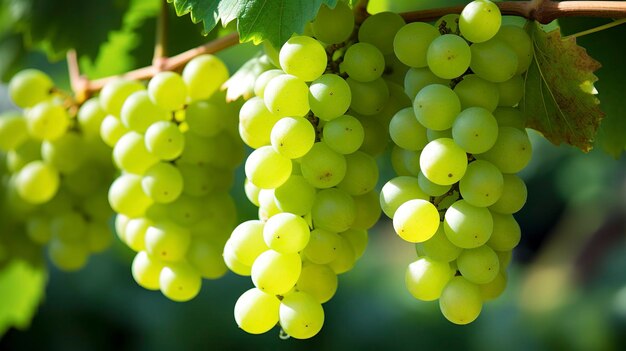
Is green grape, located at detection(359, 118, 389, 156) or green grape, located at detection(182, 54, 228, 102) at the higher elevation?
green grape, located at detection(359, 118, 389, 156)

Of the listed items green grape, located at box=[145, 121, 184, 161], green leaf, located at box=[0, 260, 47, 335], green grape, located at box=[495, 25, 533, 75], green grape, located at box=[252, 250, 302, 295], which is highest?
green grape, located at box=[495, 25, 533, 75]

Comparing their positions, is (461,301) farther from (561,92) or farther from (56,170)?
(56,170)

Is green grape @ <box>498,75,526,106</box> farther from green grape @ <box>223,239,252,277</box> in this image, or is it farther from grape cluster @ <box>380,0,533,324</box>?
green grape @ <box>223,239,252,277</box>

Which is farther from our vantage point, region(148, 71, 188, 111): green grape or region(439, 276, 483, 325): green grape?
region(148, 71, 188, 111): green grape

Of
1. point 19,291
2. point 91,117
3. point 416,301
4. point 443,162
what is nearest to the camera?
point 443,162

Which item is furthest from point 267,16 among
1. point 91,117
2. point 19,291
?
point 19,291

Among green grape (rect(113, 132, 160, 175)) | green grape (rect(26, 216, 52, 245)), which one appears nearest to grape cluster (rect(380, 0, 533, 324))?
green grape (rect(113, 132, 160, 175))
